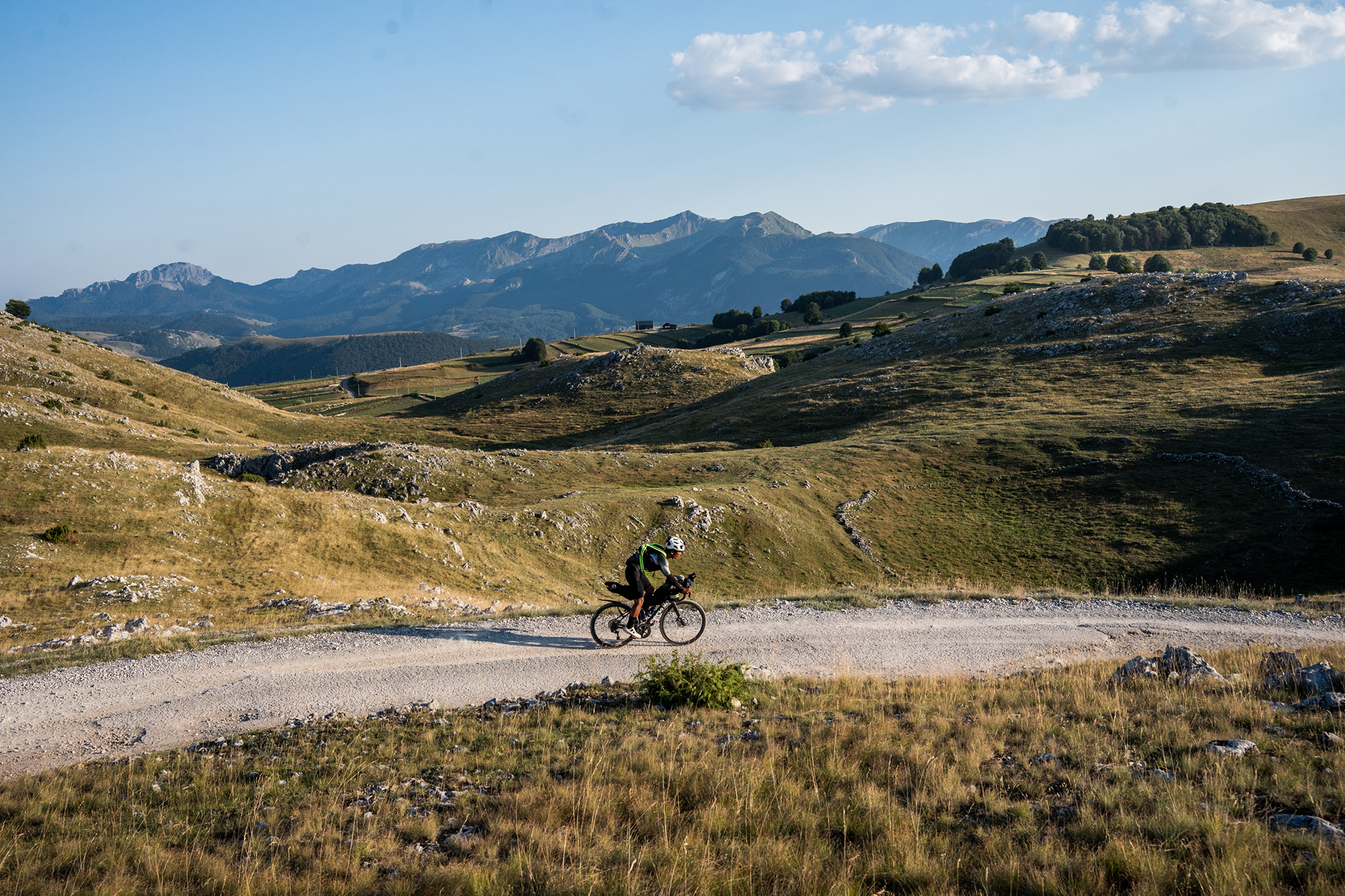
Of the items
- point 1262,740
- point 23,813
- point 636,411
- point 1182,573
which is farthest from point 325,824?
point 636,411

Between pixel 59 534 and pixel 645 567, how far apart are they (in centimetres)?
2755

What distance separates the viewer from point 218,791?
36.4 feet

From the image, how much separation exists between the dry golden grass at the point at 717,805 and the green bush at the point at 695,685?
48 centimetres

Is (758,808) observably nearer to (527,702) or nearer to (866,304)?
(527,702)

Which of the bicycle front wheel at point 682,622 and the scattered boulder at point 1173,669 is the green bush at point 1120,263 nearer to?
the scattered boulder at point 1173,669

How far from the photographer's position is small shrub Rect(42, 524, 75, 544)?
29750mm

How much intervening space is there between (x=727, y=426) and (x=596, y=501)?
120 ft

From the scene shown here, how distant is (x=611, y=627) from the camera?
19.8m

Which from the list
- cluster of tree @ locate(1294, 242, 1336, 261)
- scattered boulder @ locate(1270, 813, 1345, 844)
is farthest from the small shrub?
cluster of tree @ locate(1294, 242, 1336, 261)

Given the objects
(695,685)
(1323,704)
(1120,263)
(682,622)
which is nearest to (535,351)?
(1120,263)

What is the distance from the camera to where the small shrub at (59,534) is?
2975 cm

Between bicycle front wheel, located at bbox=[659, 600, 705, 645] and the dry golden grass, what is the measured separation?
4957 mm

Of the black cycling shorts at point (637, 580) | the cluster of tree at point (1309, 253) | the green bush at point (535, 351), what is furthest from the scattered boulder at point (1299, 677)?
the cluster of tree at point (1309, 253)

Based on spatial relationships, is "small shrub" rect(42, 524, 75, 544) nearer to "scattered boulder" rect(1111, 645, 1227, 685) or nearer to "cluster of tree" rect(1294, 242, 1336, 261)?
"scattered boulder" rect(1111, 645, 1227, 685)
